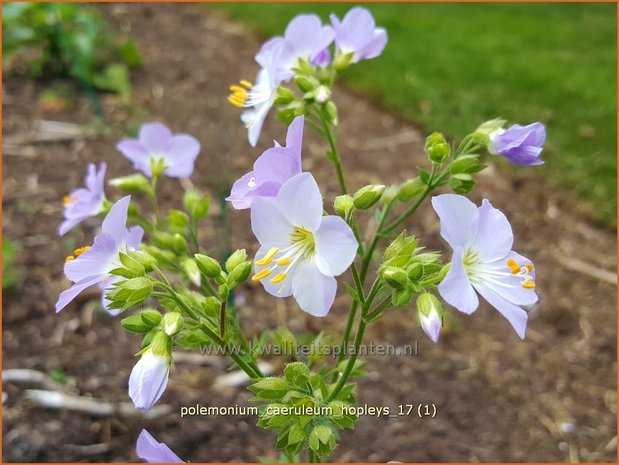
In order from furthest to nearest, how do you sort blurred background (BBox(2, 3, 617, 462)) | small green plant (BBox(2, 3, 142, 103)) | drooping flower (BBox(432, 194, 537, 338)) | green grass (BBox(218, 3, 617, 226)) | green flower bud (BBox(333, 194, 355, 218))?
small green plant (BBox(2, 3, 142, 103)) → green grass (BBox(218, 3, 617, 226)) → blurred background (BBox(2, 3, 617, 462)) → green flower bud (BBox(333, 194, 355, 218)) → drooping flower (BBox(432, 194, 537, 338))

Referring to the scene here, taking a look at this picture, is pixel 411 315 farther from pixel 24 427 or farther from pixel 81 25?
pixel 81 25

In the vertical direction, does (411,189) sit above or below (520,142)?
below

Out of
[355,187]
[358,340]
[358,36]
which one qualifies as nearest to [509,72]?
[355,187]

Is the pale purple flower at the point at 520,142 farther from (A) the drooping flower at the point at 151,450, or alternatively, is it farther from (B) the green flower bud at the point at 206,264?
(A) the drooping flower at the point at 151,450

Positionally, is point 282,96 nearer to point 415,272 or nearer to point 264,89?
point 264,89

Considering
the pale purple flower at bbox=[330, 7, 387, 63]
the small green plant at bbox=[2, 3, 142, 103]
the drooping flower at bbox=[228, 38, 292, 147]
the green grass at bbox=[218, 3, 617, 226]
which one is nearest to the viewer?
the drooping flower at bbox=[228, 38, 292, 147]

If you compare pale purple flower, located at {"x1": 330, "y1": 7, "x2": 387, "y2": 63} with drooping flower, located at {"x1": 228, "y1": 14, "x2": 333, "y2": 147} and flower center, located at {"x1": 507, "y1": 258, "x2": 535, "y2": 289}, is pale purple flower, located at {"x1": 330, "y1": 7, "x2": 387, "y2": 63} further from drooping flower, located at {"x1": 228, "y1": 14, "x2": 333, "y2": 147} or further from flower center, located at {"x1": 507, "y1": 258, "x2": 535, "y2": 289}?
flower center, located at {"x1": 507, "y1": 258, "x2": 535, "y2": 289}

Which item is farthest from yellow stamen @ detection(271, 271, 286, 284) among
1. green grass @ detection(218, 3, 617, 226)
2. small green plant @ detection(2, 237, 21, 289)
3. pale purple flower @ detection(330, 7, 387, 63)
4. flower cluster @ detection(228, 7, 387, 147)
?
green grass @ detection(218, 3, 617, 226)
